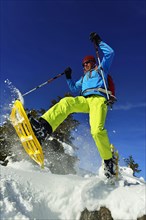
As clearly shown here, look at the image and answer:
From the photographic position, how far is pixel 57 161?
17.3 metres

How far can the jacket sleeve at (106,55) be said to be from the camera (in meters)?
7.79

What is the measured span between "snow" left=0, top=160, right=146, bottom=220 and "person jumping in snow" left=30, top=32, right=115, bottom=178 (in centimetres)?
71

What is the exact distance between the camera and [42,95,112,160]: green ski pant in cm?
655

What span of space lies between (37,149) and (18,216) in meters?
2.12

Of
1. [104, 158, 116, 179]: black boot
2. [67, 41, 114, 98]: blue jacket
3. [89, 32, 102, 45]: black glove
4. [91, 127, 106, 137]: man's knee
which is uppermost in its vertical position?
[89, 32, 102, 45]: black glove

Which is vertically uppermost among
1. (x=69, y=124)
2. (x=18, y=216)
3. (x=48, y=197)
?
(x=69, y=124)

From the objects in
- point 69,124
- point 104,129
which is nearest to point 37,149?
point 104,129

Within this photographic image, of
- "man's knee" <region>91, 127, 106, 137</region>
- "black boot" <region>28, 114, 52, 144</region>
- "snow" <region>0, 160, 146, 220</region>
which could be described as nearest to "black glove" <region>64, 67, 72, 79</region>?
"black boot" <region>28, 114, 52, 144</region>

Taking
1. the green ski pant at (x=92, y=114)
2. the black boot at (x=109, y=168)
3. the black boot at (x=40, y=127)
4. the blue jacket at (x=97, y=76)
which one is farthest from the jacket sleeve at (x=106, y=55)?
the black boot at (x=109, y=168)

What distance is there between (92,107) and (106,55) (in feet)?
5.51

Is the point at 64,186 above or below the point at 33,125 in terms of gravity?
below

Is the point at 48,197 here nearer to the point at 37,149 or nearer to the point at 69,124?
the point at 37,149

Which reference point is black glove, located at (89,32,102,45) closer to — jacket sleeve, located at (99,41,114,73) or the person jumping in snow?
the person jumping in snow

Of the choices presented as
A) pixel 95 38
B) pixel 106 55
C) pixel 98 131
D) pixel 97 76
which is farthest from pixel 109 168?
pixel 95 38
